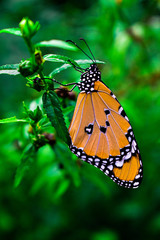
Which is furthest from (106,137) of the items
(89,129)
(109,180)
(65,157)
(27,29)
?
(109,180)

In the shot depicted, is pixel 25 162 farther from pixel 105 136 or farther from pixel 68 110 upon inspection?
pixel 105 136

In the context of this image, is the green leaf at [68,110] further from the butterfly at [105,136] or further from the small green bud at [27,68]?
the small green bud at [27,68]

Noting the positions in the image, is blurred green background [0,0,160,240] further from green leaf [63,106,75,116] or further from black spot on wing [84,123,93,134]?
green leaf [63,106,75,116]

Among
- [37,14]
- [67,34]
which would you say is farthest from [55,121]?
[37,14]

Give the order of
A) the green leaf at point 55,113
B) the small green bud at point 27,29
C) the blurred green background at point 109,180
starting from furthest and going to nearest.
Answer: the blurred green background at point 109,180
the green leaf at point 55,113
the small green bud at point 27,29

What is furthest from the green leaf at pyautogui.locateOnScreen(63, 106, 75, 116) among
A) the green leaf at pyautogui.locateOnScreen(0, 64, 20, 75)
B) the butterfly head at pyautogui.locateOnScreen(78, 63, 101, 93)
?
the green leaf at pyautogui.locateOnScreen(0, 64, 20, 75)

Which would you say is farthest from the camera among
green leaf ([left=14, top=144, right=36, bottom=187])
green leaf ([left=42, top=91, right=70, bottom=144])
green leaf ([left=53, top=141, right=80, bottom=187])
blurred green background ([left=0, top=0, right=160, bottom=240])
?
blurred green background ([left=0, top=0, right=160, bottom=240])

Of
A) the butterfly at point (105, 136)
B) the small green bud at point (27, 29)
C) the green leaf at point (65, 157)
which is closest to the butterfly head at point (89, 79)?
the butterfly at point (105, 136)
